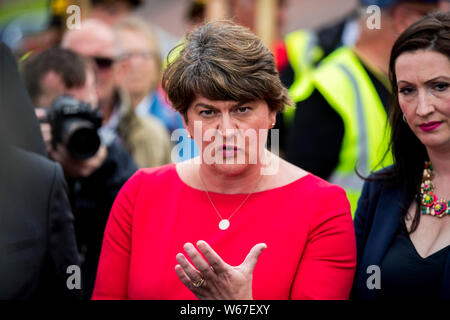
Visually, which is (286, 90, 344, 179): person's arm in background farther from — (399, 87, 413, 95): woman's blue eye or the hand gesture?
the hand gesture

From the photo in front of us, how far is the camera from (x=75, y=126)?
116 inches

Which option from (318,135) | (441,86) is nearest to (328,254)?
(441,86)

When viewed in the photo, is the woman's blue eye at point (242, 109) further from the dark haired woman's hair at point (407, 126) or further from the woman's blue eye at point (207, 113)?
the dark haired woman's hair at point (407, 126)

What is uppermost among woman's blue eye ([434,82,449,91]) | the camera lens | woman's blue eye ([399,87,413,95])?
woman's blue eye ([434,82,449,91])

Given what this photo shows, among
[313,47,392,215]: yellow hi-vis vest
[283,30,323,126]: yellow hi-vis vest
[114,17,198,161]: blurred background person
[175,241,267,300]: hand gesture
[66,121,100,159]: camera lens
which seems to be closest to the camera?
[175,241,267,300]: hand gesture

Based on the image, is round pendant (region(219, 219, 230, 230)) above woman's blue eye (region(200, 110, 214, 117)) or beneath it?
beneath

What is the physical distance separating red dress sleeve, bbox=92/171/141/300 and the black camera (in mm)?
575

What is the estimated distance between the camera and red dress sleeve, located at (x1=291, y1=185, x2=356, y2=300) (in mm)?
2234

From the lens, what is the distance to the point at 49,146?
2.97 m

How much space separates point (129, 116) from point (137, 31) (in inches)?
43.3

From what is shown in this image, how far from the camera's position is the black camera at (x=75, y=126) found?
2.95 metres

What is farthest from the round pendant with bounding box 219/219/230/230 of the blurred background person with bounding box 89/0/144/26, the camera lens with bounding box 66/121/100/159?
the blurred background person with bounding box 89/0/144/26
